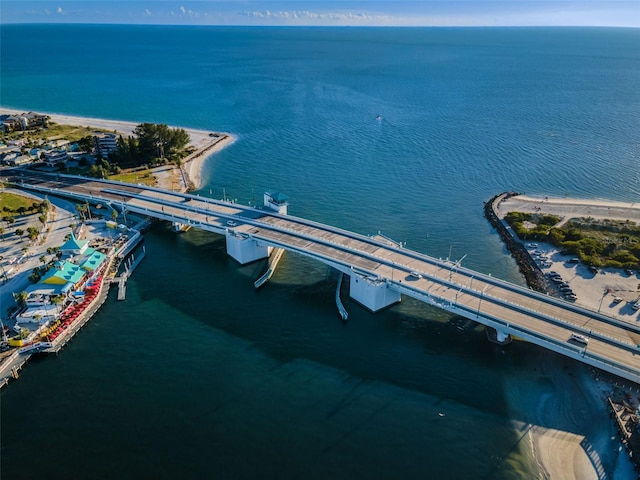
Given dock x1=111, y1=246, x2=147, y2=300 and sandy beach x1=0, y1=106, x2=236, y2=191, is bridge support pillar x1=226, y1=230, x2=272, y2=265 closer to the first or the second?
dock x1=111, y1=246, x2=147, y2=300

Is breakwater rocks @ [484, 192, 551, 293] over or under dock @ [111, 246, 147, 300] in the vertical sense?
over

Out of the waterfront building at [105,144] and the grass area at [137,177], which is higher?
the waterfront building at [105,144]

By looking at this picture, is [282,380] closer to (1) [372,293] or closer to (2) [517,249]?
(1) [372,293]

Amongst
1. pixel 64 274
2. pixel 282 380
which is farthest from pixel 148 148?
pixel 282 380

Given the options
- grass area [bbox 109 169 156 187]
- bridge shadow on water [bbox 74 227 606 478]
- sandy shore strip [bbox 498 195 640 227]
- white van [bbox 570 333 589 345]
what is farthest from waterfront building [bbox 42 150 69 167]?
white van [bbox 570 333 589 345]

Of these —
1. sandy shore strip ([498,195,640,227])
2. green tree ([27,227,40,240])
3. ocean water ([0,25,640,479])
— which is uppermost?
sandy shore strip ([498,195,640,227])

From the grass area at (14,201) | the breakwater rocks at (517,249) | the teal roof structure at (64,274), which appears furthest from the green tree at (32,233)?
the breakwater rocks at (517,249)

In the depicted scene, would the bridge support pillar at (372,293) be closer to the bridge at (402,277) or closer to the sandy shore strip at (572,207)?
the bridge at (402,277)
